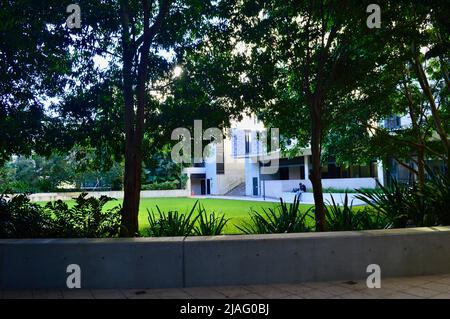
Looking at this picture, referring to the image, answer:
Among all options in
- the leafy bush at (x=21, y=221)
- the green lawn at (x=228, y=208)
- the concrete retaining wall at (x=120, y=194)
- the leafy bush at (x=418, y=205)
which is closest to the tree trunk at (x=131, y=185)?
the leafy bush at (x=21, y=221)

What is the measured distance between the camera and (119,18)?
22.4 ft

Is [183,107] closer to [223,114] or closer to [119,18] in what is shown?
[223,114]

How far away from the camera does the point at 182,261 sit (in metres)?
4.95

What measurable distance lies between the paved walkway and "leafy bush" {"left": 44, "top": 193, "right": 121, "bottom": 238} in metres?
1.47

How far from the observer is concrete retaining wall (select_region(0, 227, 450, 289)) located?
4.93 m

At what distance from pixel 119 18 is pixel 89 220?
3.55m

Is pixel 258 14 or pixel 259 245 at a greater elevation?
pixel 258 14

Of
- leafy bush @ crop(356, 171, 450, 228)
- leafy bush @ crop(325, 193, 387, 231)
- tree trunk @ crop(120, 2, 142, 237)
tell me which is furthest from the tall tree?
tree trunk @ crop(120, 2, 142, 237)

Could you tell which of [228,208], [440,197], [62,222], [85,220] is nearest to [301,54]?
[440,197]

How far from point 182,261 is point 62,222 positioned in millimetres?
2574

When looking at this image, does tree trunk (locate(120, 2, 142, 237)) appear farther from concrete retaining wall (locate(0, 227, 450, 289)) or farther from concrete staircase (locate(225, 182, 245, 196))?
concrete staircase (locate(225, 182, 245, 196))

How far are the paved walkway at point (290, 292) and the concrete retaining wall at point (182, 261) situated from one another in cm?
13

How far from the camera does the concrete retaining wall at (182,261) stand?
4934mm
